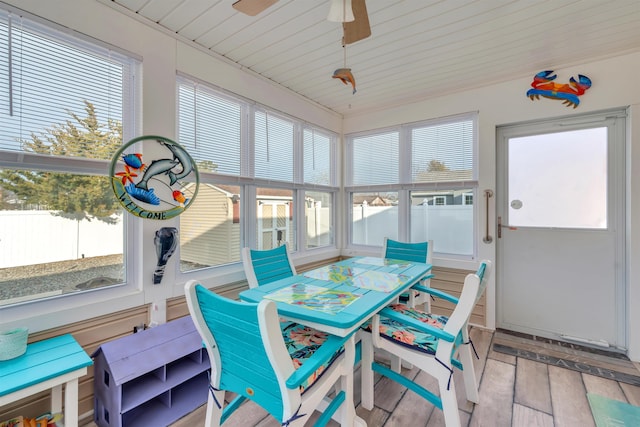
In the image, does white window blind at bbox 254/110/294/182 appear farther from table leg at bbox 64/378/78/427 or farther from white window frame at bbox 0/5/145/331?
table leg at bbox 64/378/78/427

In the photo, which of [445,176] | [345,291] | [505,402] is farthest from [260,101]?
[505,402]

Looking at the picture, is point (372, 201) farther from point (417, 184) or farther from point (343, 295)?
point (343, 295)

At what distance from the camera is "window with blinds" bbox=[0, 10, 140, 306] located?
153 centimetres

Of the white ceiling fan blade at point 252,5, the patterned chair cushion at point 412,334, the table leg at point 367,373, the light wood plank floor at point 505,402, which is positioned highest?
the white ceiling fan blade at point 252,5

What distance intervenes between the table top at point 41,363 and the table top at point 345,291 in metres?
0.84

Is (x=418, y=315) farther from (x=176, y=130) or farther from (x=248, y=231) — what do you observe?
(x=176, y=130)

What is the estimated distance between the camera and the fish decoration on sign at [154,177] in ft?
6.12

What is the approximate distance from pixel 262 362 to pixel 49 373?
102cm

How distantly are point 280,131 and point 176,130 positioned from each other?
1164 millimetres

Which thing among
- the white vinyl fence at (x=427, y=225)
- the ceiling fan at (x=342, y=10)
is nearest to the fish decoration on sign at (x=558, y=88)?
the white vinyl fence at (x=427, y=225)

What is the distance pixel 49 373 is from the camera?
1278 millimetres

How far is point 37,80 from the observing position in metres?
1.59

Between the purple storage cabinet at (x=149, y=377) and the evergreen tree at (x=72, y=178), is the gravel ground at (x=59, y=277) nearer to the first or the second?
the evergreen tree at (x=72, y=178)

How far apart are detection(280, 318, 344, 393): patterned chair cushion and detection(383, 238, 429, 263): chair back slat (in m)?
1.51
